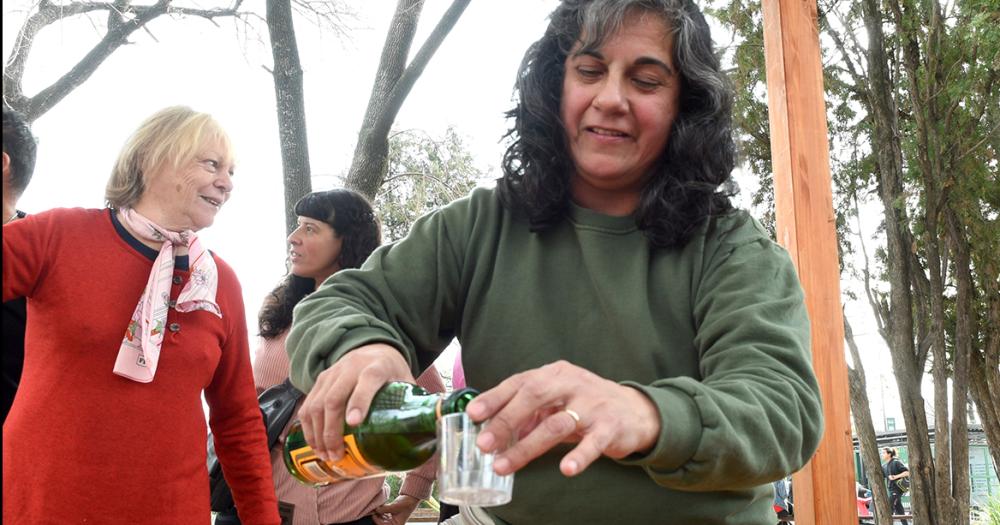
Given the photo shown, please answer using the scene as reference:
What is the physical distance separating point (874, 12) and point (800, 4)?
286 cm

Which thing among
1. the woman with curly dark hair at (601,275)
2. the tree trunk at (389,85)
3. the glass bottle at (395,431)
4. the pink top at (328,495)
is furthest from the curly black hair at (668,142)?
the tree trunk at (389,85)

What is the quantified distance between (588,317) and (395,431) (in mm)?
342

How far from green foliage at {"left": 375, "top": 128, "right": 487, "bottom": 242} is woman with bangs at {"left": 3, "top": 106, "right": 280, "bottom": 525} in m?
4.27

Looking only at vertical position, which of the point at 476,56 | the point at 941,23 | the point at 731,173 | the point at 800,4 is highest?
the point at 476,56

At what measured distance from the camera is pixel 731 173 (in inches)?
48.6

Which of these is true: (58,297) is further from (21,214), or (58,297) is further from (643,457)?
(643,457)

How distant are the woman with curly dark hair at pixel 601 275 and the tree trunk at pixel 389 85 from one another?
305 cm

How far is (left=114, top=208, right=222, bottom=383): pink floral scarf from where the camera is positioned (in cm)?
144

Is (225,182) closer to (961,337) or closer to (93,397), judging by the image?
(93,397)

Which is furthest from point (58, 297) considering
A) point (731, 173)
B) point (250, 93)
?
point (250, 93)

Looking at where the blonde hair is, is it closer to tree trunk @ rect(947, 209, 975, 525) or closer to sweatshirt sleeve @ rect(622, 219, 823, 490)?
sweatshirt sleeve @ rect(622, 219, 823, 490)

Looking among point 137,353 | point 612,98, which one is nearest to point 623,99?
point 612,98

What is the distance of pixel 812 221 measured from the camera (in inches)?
92.6

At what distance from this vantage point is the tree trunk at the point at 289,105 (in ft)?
13.3
